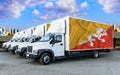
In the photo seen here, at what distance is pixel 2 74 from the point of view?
35.7 feet

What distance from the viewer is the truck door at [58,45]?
1533 centimetres

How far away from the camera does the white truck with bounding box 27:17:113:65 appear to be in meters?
14.8

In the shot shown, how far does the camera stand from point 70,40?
1611 cm

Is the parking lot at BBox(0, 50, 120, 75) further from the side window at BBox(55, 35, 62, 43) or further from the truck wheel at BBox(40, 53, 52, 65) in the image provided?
the side window at BBox(55, 35, 62, 43)

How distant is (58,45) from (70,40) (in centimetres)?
109

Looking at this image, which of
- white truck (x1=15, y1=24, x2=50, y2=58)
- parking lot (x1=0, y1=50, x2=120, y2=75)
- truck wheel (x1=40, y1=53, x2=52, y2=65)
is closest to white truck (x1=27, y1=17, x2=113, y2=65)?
truck wheel (x1=40, y1=53, x2=52, y2=65)

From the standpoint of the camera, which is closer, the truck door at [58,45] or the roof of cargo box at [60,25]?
the truck door at [58,45]

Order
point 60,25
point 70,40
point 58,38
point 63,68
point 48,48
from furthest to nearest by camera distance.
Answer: point 60,25
point 70,40
point 58,38
point 48,48
point 63,68

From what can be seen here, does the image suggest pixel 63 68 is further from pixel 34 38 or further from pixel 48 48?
pixel 34 38

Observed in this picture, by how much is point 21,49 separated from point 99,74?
31.7 ft

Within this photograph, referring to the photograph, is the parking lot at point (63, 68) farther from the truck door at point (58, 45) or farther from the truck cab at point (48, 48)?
the truck door at point (58, 45)

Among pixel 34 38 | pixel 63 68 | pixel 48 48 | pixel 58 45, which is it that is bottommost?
A: pixel 63 68

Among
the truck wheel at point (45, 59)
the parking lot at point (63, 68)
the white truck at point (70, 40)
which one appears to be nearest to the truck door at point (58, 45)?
the white truck at point (70, 40)

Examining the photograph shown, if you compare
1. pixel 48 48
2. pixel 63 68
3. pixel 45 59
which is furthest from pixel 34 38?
pixel 63 68
